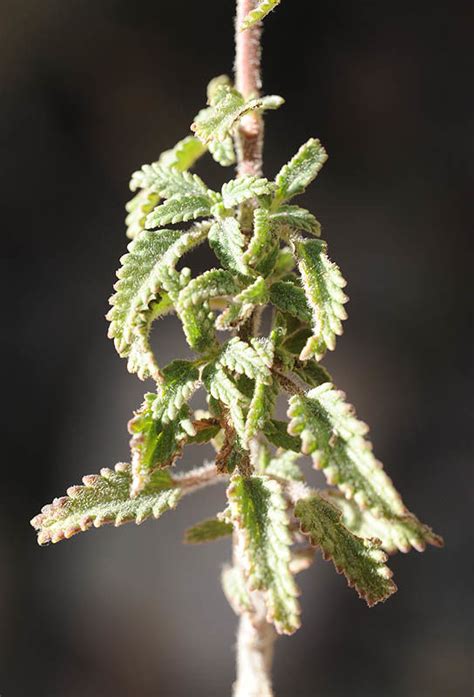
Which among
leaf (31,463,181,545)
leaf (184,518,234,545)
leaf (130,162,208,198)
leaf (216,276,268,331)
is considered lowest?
leaf (184,518,234,545)

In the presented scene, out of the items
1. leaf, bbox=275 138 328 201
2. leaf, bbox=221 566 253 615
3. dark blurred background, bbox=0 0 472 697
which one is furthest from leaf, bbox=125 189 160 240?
dark blurred background, bbox=0 0 472 697

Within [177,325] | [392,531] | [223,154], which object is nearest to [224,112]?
[223,154]

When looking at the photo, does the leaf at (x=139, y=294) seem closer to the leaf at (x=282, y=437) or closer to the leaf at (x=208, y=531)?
the leaf at (x=282, y=437)

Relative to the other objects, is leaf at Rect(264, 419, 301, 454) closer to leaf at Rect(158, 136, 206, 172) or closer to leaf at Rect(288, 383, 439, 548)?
leaf at Rect(288, 383, 439, 548)

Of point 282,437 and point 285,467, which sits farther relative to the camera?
point 285,467

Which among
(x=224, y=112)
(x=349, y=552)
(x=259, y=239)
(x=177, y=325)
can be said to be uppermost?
(x=177, y=325)

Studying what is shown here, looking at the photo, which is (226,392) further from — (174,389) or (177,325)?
(177,325)
